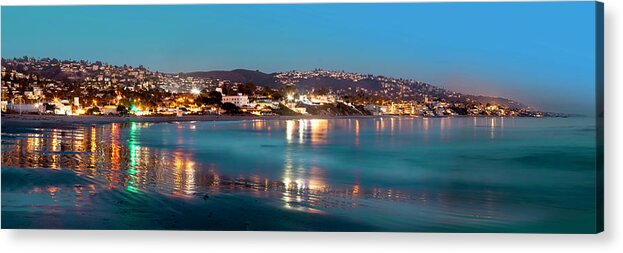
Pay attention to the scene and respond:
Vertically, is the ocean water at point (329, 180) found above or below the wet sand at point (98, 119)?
below

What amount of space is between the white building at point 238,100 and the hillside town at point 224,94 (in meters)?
0.01

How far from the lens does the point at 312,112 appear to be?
729 cm

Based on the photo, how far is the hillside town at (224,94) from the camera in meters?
6.93

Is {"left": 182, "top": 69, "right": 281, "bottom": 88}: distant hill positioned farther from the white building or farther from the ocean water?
the ocean water

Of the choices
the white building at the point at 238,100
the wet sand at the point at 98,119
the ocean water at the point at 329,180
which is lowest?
the ocean water at the point at 329,180

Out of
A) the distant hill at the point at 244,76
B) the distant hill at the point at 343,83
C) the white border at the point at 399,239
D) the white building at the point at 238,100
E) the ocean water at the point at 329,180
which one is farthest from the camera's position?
the white building at the point at 238,100

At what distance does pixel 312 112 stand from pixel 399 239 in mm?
2391

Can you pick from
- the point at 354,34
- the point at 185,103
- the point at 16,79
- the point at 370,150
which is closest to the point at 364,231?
the point at 354,34

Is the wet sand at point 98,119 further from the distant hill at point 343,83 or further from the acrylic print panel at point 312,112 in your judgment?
the distant hill at point 343,83

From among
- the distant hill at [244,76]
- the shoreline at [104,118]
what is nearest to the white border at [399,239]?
the distant hill at [244,76]

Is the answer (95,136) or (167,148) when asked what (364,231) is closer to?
(167,148)

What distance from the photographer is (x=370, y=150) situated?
7.95 m

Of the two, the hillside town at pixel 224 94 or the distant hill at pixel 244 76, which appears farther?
the distant hill at pixel 244 76

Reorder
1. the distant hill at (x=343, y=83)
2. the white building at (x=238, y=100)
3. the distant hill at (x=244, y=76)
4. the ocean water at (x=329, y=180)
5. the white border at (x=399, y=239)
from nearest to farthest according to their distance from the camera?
the white border at (x=399, y=239) < the ocean water at (x=329, y=180) < the distant hill at (x=343, y=83) < the distant hill at (x=244, y=76) < the white building at (x=238, y=100)
